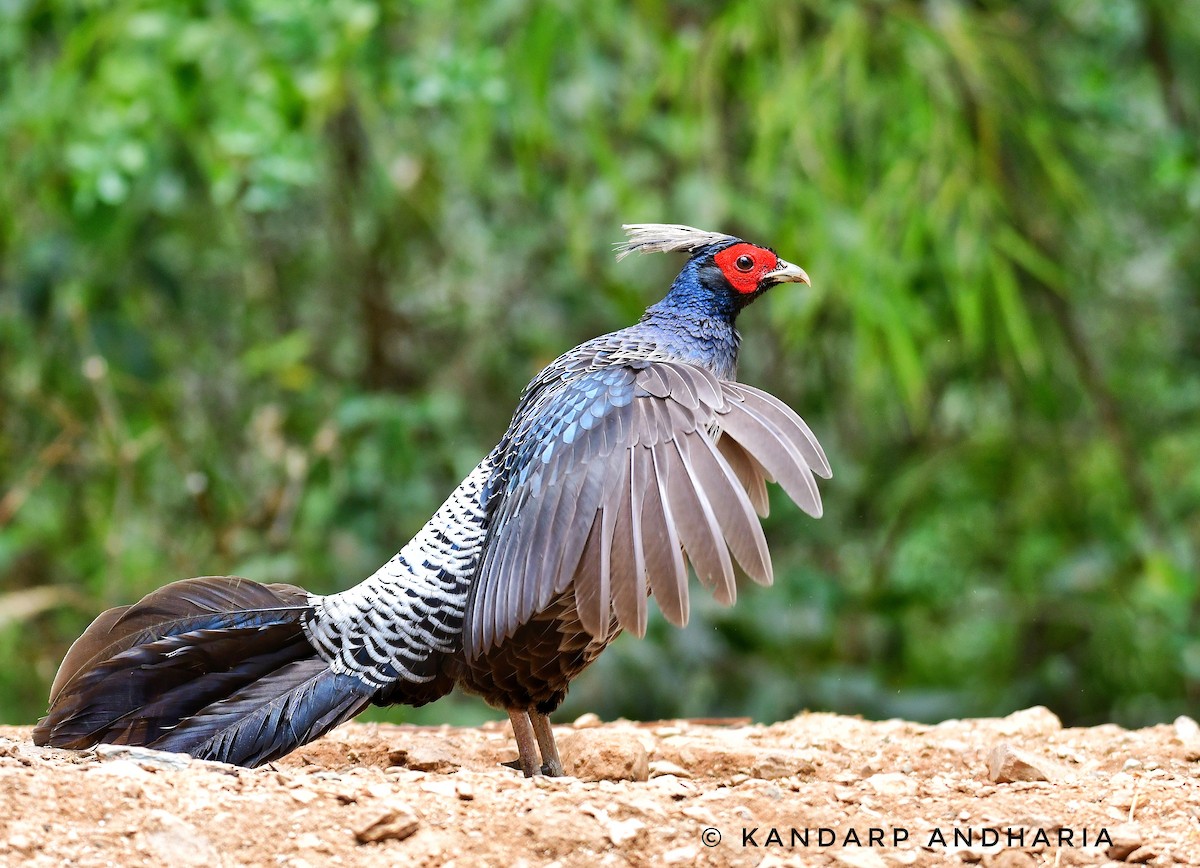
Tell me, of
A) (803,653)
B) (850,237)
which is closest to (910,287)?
(850,237)

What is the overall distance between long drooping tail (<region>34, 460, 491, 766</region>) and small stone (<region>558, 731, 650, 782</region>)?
0.49 m

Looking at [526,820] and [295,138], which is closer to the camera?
[526,820]

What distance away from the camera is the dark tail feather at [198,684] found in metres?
3.89

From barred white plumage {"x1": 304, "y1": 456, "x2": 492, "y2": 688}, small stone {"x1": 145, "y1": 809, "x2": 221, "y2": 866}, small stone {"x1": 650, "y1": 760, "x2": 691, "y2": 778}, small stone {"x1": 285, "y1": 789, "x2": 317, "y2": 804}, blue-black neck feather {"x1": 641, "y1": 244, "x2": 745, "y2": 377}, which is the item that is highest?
blue-black neck feather {"x1": 641, "y1": 244, "x2": 745, "y2": 377}

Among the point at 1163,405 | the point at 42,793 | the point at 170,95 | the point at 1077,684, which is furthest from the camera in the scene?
the point at 1163,405

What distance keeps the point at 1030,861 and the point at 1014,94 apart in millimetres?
5138

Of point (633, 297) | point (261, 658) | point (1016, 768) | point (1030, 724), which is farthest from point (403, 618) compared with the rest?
point (633, 297)

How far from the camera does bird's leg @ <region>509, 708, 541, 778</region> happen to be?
423 centimetres

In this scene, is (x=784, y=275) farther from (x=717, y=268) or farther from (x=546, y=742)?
(x=546, y=742)

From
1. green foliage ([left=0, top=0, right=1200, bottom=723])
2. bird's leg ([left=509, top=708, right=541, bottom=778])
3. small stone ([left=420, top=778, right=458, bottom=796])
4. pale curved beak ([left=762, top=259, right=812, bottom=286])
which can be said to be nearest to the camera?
small stone ([left=420, top=778, right=458, bottom=796])

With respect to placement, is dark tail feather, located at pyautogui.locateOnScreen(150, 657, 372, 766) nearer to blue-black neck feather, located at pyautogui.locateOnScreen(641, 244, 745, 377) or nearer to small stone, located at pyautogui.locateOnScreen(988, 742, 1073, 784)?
blue-black neck feather, located at pyautogui.locateOnScreen(641, 244, 745, 377)

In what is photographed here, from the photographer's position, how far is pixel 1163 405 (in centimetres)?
867

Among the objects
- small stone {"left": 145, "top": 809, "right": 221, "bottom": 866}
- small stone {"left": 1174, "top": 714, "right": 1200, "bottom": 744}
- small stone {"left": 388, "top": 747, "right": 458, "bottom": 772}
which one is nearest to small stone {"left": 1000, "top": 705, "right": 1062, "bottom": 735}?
small stone {"left": 1174, "top": 714, "right": 1200, "bottom": 744}

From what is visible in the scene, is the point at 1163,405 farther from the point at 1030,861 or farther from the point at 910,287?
the point at 1030,861
